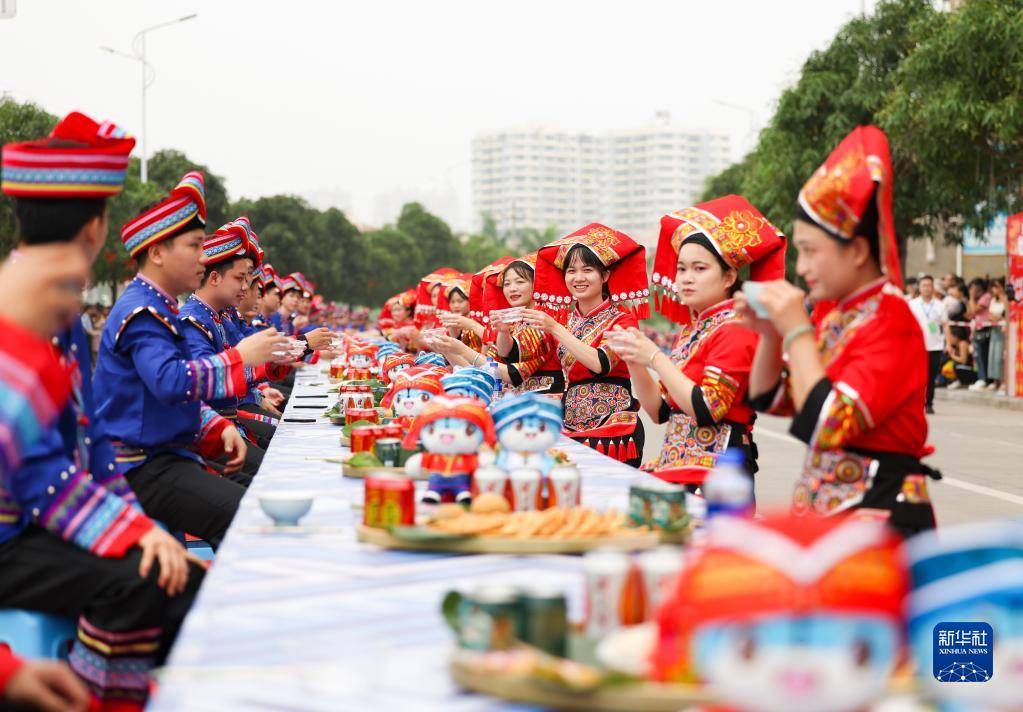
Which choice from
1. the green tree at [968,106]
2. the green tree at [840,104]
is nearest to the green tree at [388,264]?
the green tree at [840,104]

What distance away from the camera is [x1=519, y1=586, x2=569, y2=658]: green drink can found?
229cm

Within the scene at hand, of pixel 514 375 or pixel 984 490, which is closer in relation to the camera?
pixel 514 375

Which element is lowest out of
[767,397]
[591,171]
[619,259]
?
[767,397]

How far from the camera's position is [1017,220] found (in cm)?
1948

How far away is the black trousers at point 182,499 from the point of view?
5.00 metres

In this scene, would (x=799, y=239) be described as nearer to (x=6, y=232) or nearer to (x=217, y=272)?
(x=217, y=272)

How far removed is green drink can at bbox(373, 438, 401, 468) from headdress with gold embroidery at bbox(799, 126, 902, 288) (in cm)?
203

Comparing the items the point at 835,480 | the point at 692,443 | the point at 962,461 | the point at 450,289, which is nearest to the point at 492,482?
the point at 835,480

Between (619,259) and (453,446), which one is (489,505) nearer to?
(453,446)

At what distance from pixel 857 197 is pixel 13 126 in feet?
92.4

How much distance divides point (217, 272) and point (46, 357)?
5139 mm

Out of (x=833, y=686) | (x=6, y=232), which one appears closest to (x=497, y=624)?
(x=833, y=686)

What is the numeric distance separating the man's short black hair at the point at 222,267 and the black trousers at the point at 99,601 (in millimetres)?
3930

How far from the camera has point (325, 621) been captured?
272cm
